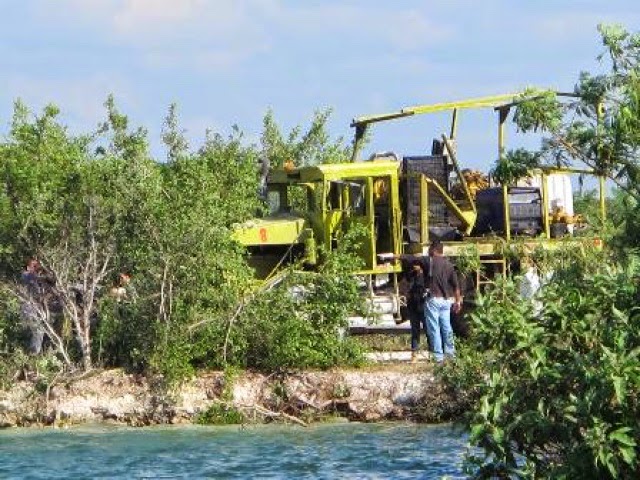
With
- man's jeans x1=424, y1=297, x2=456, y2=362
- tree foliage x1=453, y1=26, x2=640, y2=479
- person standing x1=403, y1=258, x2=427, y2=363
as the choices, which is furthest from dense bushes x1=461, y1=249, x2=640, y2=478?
person standing x1=403, y1=258, x2=427, y2=363

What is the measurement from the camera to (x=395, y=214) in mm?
25031

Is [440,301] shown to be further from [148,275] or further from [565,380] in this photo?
[565,380]

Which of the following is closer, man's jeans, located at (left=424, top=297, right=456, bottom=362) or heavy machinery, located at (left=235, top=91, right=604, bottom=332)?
man's jeans, located at (left=424, top=297, right=456, bottom=362)

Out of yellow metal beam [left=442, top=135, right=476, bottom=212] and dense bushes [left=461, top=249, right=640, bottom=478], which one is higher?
yellow metal beam [left=442, top=135, right=476, bottom=212]

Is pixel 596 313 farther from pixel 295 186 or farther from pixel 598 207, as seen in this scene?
pixel 295 186

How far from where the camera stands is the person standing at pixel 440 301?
2176cm

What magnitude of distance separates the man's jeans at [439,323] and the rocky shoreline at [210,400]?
75 cm

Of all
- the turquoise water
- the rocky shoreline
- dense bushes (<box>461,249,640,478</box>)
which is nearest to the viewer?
dense bushes (<box>461,249,640,478</box>)

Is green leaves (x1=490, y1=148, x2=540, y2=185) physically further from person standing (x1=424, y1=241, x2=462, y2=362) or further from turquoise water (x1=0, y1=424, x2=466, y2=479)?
person standing (x1=424, y1=241, x2=462, y2=362)

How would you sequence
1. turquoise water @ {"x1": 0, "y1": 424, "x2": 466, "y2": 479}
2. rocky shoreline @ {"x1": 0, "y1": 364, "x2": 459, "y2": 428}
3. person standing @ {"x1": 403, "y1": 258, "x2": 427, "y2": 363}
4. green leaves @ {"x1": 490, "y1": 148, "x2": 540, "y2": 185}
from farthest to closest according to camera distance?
person standing @ {"x1": 403, "y1": 258, "x2": 427, "y2": 363}, rocky shoreline @ {"x1": 0, "y1": 364, "x2": 459, "y2": 428}, turquoise water @ {"x1": 0, "y1": 424, "x2": 466, "y2": 479}, green leaves @ {"x1": 490, "y1": 148, "x2": 540, "y2": 185}

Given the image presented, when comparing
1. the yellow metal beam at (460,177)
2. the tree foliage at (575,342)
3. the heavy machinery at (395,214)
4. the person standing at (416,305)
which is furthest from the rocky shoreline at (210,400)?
the tree foliage at (575,342)

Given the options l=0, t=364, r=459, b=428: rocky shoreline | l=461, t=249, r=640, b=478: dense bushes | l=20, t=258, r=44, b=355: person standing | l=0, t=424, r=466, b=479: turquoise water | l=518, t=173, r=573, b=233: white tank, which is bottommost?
l=0, t=424, r=466, b=479: turquoise water

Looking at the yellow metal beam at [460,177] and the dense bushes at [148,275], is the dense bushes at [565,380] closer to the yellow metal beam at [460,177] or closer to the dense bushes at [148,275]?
the dense bushes at [148,275]

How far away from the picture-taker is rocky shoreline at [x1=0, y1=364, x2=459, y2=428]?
20766 mm
